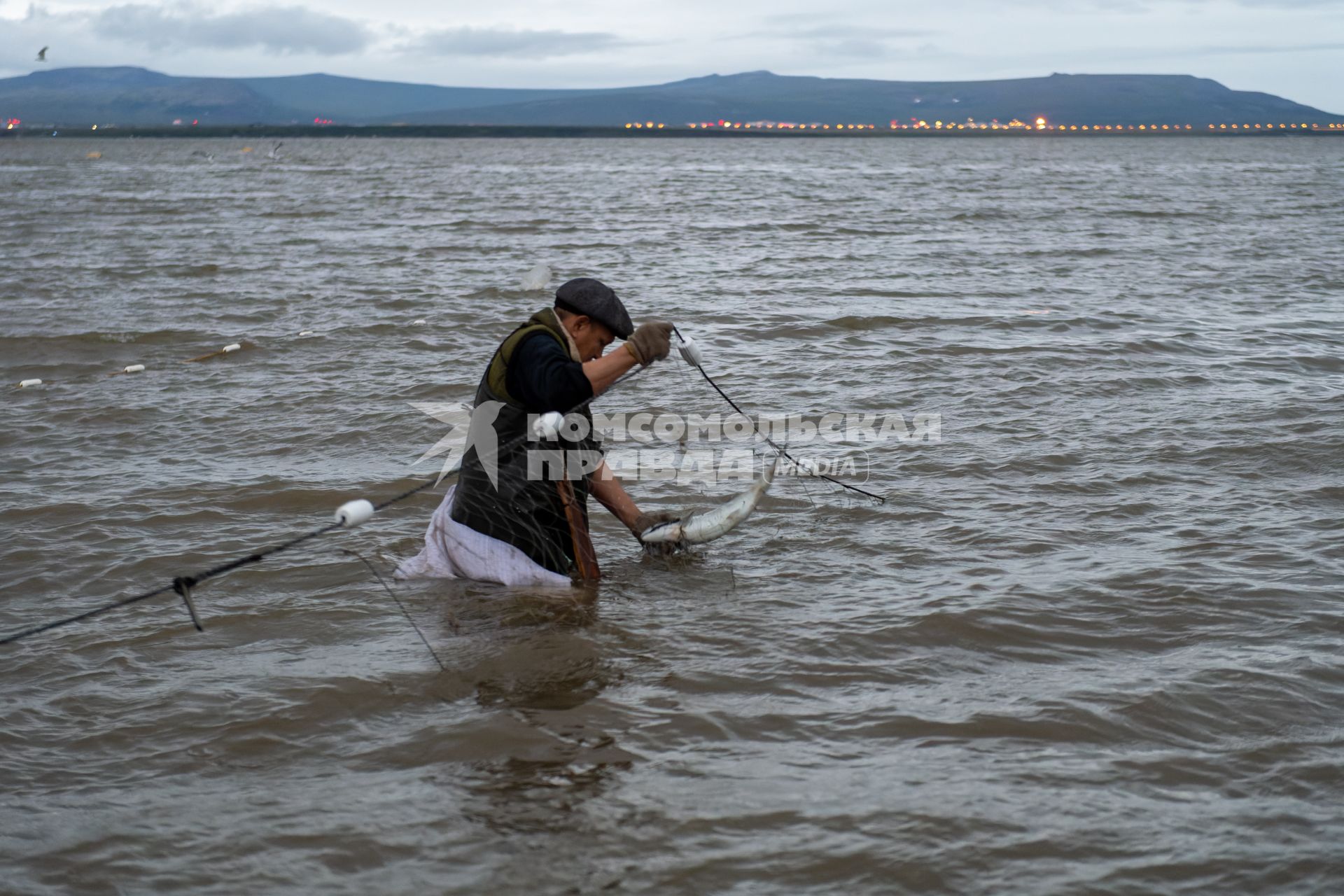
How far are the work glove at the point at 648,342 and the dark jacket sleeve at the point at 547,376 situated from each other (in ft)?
0.80

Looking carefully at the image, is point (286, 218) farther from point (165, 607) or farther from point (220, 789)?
point (220, 789)

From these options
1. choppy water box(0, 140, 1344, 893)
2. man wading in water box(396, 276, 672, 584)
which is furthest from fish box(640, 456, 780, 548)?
man wading in water box(396, 276, 672, 584)

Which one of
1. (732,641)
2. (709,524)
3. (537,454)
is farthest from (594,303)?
(732,641)

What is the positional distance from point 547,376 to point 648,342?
0.47 meters

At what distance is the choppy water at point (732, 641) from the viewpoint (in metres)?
3.53

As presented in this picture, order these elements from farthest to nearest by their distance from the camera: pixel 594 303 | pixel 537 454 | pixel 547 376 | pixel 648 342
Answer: pixel 537 454 < pixel 594 303 < pixel 648 342 < pixel 547 376

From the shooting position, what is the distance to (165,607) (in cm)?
570

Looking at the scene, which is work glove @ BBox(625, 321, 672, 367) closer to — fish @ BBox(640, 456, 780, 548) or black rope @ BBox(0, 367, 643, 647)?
black rope @ BBox(0, 367, 643, 647)

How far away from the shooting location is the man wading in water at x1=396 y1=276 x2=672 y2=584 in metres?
5.04

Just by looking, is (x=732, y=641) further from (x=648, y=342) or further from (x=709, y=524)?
(x=648, y=342)

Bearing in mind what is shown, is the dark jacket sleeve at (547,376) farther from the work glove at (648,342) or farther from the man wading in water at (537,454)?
the work glove at (648,342)

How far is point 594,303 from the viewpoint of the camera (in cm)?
515

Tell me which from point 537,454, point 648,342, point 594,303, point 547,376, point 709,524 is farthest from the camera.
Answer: point 709,524

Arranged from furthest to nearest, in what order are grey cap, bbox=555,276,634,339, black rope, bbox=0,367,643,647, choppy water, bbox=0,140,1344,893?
1. grey cap, bbox=555,276,634,339
2. black rope, bbox=0,367,643,647
3. choppy water, bbox=0,140,1344,893
